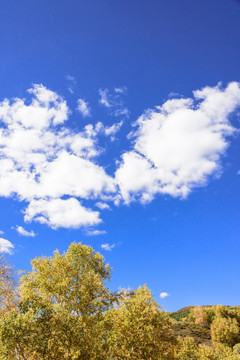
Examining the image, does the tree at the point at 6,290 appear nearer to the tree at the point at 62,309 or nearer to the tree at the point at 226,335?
the tree at the point at 62,309

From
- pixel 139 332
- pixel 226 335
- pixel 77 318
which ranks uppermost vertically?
pixel 77 318

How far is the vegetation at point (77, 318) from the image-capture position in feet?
60.2

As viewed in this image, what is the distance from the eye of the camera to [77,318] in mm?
23406

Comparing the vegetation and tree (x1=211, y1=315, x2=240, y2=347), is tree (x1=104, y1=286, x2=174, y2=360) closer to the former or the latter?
the vegetation

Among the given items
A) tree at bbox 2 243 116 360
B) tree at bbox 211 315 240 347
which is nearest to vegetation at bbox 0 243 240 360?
tree at bbox 2 243 116 360

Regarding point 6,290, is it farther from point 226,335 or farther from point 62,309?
point 226,335

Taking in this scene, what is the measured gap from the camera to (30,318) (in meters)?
18.3

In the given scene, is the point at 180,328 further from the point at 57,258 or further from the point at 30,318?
the point at 30,318

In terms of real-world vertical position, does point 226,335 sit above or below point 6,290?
below

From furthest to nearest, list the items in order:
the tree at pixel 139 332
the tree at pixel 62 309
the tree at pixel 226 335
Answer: the tree at pixel 226 335 → the tree at pixel 139 332 → the tree at pixel 62 309

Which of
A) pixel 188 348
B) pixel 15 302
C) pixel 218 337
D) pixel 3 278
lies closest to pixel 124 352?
pixel 15 302

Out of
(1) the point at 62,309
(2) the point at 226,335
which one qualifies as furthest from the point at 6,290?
(2) the point at 226,335

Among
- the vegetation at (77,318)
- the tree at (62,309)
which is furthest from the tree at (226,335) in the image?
the tree at (62,309)

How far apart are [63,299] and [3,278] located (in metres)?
13.7
